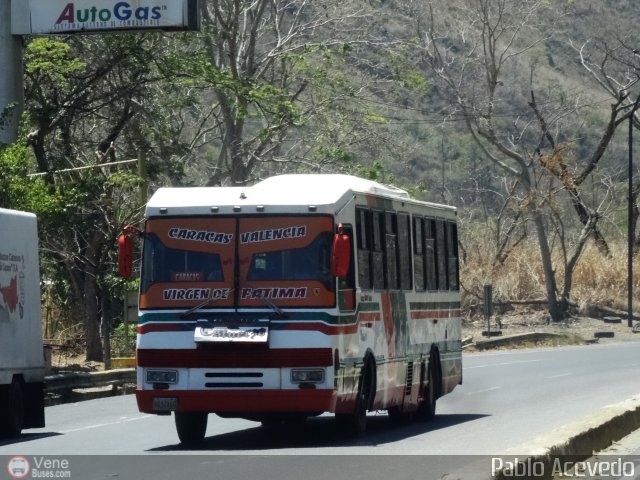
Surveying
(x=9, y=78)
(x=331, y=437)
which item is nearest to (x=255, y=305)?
(x=331, y=437)

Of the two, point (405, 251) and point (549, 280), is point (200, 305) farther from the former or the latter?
point (549, 280)

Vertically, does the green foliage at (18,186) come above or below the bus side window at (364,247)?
above

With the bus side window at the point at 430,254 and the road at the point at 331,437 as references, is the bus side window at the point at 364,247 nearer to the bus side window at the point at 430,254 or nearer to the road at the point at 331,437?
the road at the point at 331,437

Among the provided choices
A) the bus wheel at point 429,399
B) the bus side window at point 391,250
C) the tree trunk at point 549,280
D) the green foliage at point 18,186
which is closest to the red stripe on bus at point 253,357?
the bus side window at point 391,250

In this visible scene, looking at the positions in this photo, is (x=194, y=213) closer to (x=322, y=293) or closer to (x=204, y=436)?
(x=322, y=293)

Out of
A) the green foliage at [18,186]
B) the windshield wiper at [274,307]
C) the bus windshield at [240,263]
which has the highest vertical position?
the green foliage at [18,186]

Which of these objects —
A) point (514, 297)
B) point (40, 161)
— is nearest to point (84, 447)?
point (40, 161)

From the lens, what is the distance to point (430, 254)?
65.8 feet

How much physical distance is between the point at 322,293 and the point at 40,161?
19.0 m

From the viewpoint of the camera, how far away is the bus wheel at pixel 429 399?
64.5ft

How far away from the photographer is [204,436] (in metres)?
17.1

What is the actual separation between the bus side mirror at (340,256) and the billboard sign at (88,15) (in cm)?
1510

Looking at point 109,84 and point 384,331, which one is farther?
point 109,84

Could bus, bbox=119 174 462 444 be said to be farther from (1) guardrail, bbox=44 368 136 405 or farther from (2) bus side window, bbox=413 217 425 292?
(1) guardrail, bbox=44 368 136 405
